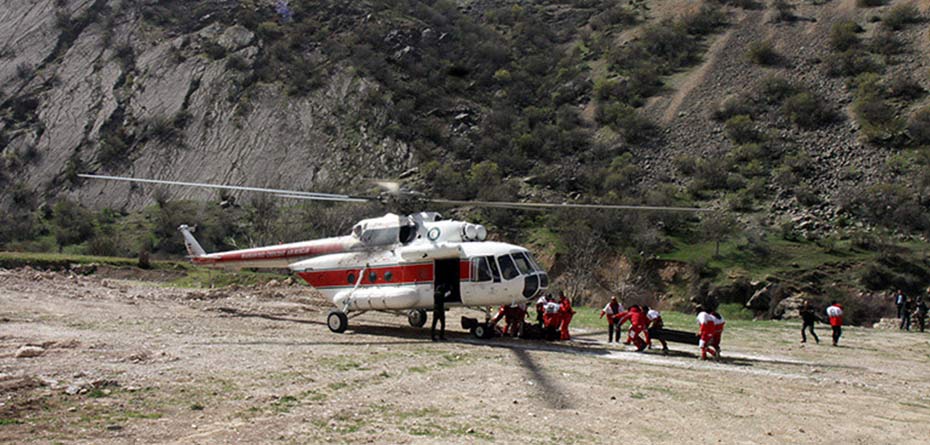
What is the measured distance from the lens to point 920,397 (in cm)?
1163

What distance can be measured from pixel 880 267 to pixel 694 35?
130 ft

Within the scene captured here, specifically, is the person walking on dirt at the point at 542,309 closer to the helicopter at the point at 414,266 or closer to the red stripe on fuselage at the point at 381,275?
the helicopter at the point at 414,266

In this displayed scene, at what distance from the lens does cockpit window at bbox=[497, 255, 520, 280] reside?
1647 centimetres

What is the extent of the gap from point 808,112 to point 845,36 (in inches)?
472

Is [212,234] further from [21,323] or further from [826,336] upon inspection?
[826,336]

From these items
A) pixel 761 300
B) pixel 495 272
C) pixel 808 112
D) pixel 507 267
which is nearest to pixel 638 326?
pixel 507 267

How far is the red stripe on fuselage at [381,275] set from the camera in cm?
1739

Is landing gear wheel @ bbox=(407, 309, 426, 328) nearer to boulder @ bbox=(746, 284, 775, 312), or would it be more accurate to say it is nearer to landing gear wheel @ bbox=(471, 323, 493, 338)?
landing gear wheel @ bbox=(471, 323, 493, 338)

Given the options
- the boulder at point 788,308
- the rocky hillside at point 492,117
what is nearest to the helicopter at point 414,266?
the boulder at point 788,308

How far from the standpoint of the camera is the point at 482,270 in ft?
Answer: 54.7

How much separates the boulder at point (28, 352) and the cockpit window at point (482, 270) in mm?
8831

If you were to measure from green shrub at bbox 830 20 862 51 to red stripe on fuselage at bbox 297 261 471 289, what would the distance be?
56997 millimetres

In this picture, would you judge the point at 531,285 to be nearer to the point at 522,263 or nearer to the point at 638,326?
the point at 522,263

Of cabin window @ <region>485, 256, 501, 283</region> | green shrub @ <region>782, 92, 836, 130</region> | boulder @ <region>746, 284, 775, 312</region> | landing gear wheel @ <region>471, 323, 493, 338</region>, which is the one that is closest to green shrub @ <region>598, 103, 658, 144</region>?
green shrub @ <region>782, 92, 836, 130</region>
